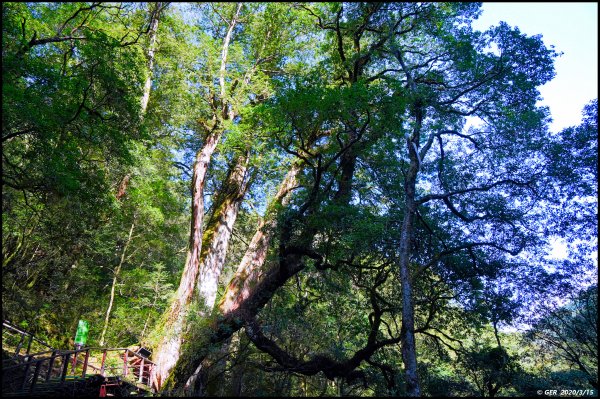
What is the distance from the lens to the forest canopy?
814 cm

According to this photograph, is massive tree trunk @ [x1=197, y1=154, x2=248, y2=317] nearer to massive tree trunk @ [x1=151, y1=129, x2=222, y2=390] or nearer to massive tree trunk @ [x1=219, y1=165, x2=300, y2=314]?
massive tree trunk @ [x1=151, y1=129, x2=222, y2=390]

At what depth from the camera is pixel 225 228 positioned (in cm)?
1178

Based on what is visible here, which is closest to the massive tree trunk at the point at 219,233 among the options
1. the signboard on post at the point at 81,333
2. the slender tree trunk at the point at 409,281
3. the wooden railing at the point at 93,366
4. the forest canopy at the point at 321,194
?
the forest canopy at the point at 321,194

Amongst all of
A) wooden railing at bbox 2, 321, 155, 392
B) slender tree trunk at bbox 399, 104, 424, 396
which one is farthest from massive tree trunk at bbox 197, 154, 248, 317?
slender tree trunk at bbox 399, 104, 424, 396

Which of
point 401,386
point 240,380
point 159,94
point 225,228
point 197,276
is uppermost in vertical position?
point 159,94

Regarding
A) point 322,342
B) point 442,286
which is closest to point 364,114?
point 442,286

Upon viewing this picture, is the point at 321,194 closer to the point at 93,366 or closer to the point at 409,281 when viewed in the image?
the point at 409,281

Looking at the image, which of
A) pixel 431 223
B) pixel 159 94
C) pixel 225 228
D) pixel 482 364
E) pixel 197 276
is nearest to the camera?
pixel 482 364

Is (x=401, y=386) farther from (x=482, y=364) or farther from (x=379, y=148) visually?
(x=379, y=148)

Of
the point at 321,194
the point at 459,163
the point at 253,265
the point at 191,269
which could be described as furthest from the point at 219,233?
the point at 459,163

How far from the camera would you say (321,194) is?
9.59 m

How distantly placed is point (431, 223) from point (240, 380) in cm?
816

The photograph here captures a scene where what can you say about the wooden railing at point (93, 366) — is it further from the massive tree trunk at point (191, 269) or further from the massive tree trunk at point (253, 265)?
the massive tree trunk at point (253, 265)

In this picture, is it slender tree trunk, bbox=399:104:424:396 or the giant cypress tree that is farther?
the giant cypress tree
